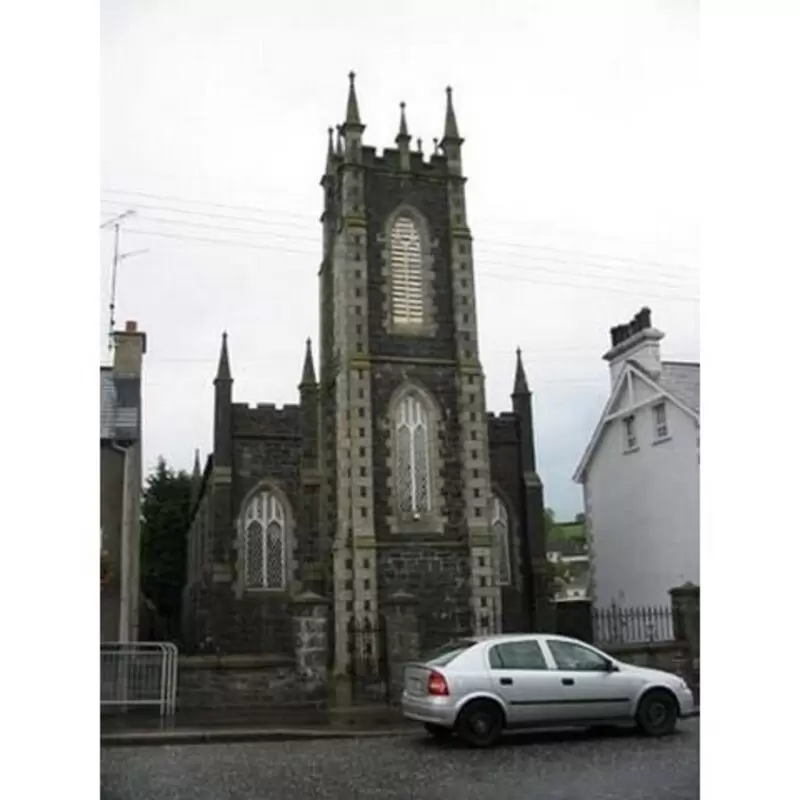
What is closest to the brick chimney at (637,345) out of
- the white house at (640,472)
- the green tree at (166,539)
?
the white house at (640,472)

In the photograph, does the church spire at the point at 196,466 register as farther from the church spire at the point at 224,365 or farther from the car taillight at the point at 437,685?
the car taillight at the point at 437,685

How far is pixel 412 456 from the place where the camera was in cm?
633

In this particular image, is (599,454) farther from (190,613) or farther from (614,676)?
(190,613)

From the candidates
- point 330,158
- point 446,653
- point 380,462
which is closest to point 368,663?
point 446,653

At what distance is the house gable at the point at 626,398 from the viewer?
216 inches

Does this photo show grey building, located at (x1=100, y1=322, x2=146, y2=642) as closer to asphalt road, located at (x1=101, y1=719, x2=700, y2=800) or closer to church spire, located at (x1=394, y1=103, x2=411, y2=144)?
asphalt road, located at (x1=101, y1=719, x2=700, y2=800)

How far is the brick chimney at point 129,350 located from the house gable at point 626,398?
2544 mm

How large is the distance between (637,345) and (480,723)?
2.29m

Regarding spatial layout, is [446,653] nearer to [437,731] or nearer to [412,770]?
[437,731]

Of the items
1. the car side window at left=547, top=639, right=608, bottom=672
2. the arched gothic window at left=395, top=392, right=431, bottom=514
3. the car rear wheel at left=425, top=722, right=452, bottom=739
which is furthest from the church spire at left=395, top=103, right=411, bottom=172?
the car rear wheel at left=425, top=722, right=452, bottom=739
